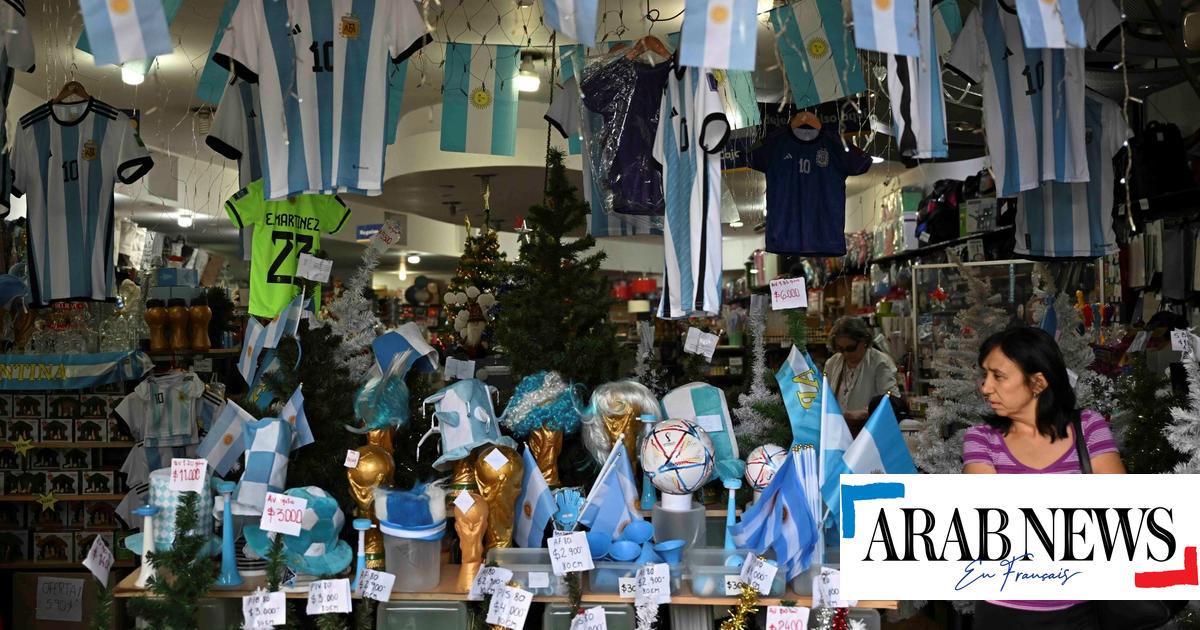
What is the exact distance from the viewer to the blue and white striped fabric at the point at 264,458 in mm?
2918

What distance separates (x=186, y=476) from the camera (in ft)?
9.42

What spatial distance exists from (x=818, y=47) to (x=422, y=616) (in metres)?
2.79

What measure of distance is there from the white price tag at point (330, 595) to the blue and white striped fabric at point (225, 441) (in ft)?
2.39

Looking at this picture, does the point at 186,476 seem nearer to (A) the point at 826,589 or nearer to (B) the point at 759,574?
(B) the point at 759,574

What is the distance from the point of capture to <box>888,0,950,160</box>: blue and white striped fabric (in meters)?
2.87

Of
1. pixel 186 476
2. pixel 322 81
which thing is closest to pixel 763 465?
pixel 186 476

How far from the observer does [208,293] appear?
5.81 m

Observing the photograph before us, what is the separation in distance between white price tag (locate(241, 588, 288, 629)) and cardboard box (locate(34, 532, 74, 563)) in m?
3.01

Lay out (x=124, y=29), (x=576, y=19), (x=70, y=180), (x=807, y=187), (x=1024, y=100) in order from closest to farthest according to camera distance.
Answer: (x=124, y=29)
(x=576, y=19)
(x=1024, y=100)
(x=807, y=187)
(x=70, y=180)

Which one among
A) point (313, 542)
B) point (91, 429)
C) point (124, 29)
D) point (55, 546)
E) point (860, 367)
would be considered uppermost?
point (124, 29)

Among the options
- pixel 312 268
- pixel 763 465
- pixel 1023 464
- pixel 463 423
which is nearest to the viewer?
pixel 1023 464

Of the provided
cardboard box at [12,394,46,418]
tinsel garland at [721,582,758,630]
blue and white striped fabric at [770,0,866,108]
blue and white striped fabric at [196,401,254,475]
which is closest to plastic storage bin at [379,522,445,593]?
blue and white striped fabric at [196,401,254,475]

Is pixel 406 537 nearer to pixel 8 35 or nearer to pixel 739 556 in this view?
pixel 739 556

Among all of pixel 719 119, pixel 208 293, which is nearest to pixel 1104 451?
pixel 719 119
